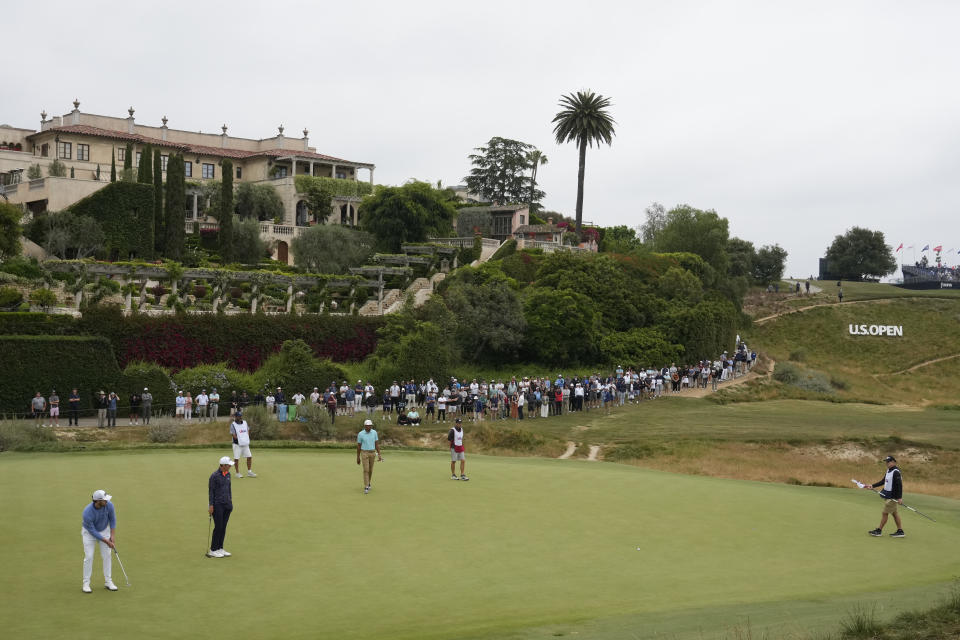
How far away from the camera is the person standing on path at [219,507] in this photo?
1573 cm

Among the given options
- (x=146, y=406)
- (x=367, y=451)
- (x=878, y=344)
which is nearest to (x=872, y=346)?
(x=878, y=344)

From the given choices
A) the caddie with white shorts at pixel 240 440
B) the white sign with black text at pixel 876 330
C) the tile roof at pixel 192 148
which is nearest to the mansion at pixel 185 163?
the tile roof at pixel 192 148

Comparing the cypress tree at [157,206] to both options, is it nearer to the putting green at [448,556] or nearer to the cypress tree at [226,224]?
the cypress tree at [226,224]

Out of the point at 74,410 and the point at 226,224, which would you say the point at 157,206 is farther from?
the point at 74,410

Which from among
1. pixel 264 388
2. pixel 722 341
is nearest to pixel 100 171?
pixel 264 388

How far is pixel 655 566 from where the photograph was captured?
16250 mm

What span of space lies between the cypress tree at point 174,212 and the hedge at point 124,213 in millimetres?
1397

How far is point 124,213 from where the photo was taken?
70000 mm

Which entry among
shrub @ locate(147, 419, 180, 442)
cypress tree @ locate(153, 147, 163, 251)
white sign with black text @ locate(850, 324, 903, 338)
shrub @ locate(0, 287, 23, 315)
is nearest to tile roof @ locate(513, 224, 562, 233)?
white sign with black text @ locate(850, 324, 903, 338)

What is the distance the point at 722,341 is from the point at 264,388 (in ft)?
117

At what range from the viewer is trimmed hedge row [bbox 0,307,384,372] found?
45.1m

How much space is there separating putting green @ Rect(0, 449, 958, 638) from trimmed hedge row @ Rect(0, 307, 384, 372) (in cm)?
2155

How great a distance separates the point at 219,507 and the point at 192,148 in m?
85.4

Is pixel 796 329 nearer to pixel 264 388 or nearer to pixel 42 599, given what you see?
pixel 264 388
